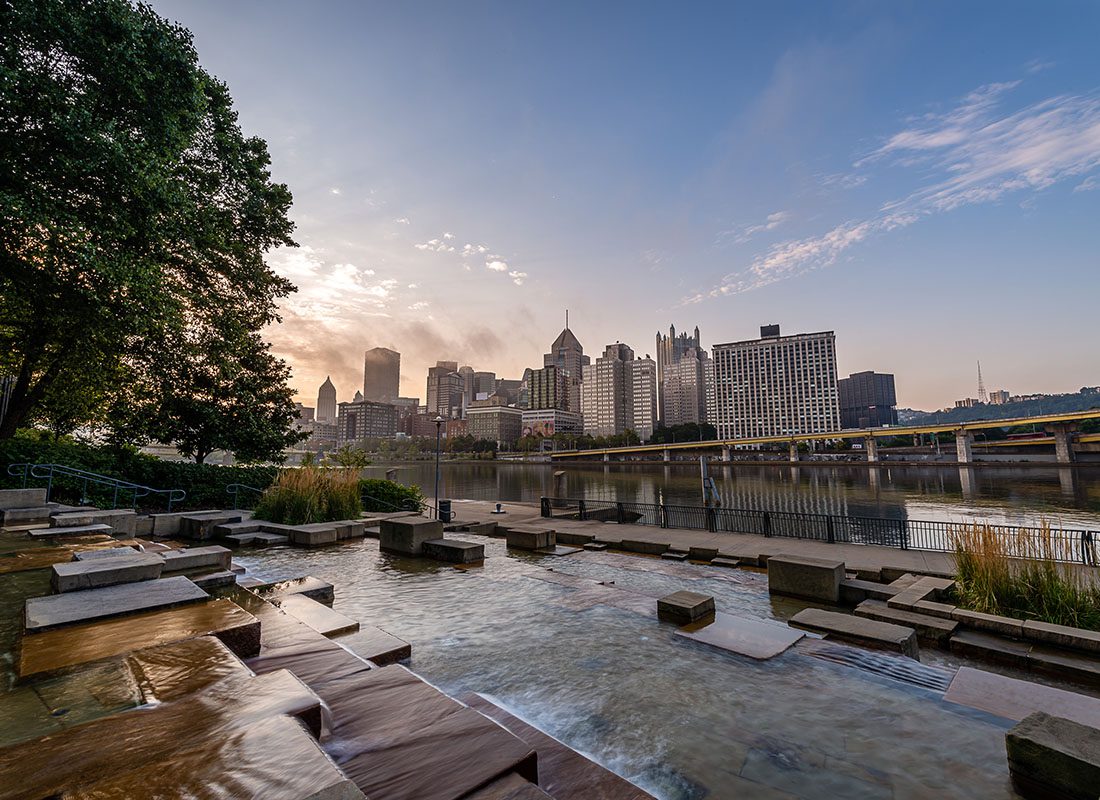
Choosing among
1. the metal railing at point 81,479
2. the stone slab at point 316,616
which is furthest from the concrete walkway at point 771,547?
the metal railing at point 81,479

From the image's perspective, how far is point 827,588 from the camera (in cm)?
832

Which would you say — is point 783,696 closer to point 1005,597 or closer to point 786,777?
point 786,777

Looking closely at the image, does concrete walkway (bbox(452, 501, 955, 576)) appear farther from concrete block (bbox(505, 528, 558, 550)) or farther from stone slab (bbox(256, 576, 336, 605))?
stone slab (bbox(256, 576, 336, 605))

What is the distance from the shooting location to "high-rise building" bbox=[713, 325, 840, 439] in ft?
602

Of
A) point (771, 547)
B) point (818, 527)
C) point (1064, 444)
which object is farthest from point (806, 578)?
point (1064, 444)

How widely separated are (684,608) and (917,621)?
138 inches

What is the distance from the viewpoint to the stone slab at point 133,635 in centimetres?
303

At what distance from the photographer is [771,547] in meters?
12.6

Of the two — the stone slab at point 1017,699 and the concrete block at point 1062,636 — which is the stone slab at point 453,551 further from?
the concrete block at point 1062,636

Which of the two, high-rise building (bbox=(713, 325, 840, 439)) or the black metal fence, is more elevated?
high-rise building (bbox=(713, 325, 840, 439))

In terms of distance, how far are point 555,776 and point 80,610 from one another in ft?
12.8

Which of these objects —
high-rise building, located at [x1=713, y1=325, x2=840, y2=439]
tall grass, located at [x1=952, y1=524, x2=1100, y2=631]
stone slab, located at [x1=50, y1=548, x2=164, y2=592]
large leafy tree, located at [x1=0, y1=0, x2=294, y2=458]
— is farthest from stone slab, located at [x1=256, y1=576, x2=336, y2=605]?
high-rise building, located at [x1=713, y1=325, x2=840, y2=439]

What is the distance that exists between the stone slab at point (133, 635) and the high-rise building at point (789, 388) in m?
204

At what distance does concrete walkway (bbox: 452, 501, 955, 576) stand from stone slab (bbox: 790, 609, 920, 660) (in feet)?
14.9
